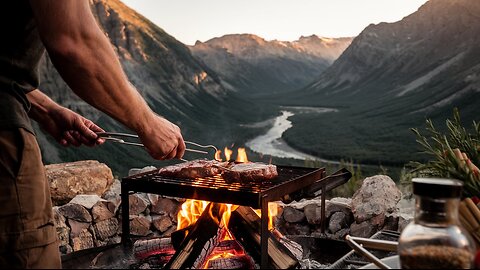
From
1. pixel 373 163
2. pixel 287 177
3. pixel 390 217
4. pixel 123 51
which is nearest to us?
pixel 287 177

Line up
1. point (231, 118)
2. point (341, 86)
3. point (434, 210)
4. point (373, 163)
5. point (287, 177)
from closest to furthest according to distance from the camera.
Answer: point (434, 210) < point (287, 177) < point (373, 163) < point (231, 118) < point (341, 86)

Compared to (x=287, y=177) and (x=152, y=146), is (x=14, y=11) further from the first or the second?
(x=287, y=177)

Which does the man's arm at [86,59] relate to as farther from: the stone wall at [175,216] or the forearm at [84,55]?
the stone wall at [175,216]

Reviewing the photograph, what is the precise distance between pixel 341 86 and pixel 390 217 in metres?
109

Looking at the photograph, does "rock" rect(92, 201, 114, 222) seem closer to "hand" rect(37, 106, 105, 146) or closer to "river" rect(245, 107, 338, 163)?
"hand" rect(37, 106, 105, 146)

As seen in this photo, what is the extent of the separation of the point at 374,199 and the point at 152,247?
2.38m

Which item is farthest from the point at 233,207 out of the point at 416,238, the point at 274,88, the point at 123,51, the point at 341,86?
the point at 274,88

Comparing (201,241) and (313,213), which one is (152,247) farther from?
(313,213)

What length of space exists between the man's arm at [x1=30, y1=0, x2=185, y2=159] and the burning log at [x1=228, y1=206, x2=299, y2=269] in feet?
3.80

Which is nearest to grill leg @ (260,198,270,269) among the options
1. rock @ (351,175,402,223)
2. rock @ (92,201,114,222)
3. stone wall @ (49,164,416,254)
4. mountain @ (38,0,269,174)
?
stone wall @ (49,164,416,254)

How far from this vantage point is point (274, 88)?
154 metres

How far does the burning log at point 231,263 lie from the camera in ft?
9.65

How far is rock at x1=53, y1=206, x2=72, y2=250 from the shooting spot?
16.1ft

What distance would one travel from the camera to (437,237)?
158 cm
